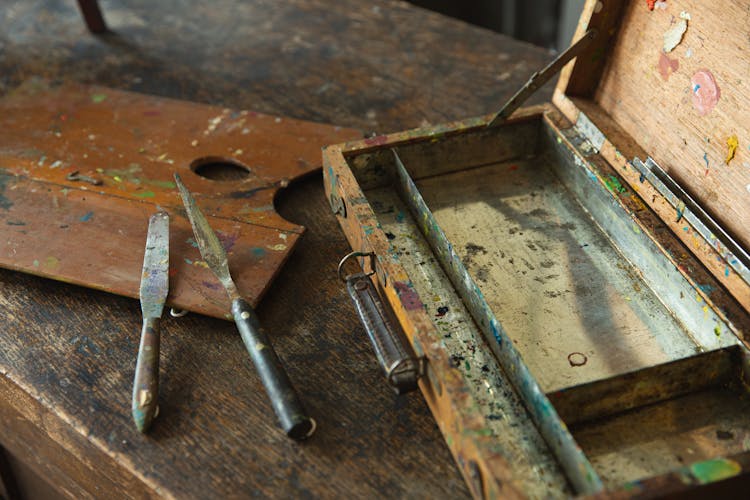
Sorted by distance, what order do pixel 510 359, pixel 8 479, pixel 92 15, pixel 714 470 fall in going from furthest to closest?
pixel 92 15
pixel 8 479
pixel 510 359
pixel 714 470

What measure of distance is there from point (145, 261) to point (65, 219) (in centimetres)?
17

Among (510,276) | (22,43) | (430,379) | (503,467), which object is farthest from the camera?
(22,43)

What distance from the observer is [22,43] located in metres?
1.43

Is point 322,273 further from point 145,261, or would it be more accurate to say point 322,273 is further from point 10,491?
point 10,491

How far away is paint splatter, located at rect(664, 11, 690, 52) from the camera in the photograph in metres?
0.86

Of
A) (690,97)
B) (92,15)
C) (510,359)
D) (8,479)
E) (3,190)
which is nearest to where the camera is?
(510,359)

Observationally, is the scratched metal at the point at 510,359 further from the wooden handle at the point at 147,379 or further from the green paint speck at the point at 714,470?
the wooden handle at the point at 147,379

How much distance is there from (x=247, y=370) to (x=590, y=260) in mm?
455

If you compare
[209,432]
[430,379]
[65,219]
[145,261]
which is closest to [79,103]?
[65,219]

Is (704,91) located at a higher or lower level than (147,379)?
higher

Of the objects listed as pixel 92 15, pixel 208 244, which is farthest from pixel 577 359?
pixel 92 15

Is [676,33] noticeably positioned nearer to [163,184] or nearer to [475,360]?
[475,360]

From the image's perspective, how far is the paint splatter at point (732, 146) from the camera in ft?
2.64

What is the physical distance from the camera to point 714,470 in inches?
23.3
